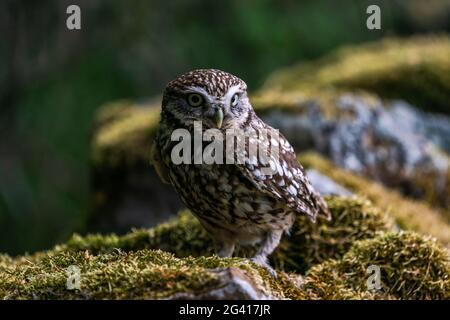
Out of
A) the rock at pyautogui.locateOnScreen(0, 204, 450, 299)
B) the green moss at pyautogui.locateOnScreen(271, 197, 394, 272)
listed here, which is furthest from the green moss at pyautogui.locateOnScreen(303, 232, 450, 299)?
the green moss at pyautogui.locateOnScreen(271, 197, 394, 272)

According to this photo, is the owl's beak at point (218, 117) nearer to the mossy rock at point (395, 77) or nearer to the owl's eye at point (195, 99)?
the owl's eye at point (195, 99)

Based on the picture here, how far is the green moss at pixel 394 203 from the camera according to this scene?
547 centimetres

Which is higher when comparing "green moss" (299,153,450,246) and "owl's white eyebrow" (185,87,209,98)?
"owl's white eyebrow" (185,87,209,98)

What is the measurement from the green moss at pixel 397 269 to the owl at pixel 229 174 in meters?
0.40

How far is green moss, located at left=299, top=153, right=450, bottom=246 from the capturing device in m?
5.47

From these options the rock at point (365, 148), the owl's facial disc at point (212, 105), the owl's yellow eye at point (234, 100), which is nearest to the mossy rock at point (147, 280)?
the owl's facial disc at point (212, 105)

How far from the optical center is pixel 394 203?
5.78 meters

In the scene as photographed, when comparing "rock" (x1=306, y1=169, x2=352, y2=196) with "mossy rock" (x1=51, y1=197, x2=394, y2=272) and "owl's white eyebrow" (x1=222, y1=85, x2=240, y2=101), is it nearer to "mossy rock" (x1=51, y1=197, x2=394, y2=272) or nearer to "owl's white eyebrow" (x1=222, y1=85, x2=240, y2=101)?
"mossy rock" (x1=51, y1=197, x2=394, y2=272)

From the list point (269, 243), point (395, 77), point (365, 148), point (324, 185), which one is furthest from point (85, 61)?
point (269, 243)

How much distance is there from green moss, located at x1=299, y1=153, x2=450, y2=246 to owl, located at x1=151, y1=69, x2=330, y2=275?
1.23m

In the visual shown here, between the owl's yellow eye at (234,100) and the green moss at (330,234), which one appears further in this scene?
the green moss at (330,234)

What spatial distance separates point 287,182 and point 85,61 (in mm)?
5804

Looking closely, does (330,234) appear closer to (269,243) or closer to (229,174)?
(269,243)

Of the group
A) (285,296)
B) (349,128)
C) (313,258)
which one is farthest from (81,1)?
(285,296)
